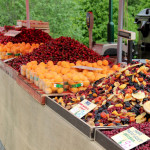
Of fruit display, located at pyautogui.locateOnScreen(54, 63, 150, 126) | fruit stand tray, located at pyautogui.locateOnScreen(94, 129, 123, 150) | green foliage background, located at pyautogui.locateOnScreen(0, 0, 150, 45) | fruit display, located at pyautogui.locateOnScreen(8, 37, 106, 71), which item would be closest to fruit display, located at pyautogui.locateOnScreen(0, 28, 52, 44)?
fruit display, located at pyautogui.locateOnScreen(8, 37, 106, 71)

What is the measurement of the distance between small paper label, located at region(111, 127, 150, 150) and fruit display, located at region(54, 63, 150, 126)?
0.63 feet

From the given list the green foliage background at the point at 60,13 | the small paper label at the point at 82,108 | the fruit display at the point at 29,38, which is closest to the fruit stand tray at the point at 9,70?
the fruit display at the point at 29,38

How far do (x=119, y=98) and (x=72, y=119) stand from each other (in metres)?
0.35

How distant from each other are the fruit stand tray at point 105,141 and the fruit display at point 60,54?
194 cm

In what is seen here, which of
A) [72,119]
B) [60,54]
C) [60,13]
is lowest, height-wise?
[72,119]

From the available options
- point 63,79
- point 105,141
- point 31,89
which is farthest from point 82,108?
point 31,89

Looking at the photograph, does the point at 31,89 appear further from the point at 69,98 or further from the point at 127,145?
the point at 127,145

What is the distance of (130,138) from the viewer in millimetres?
1488

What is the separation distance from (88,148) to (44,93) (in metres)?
0.95

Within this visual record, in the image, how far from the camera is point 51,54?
3.56 meters

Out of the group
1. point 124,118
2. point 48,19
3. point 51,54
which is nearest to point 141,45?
point 51,54

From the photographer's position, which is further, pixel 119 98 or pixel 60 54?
pixel 60 54

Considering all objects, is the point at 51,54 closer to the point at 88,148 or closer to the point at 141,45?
the point at 88,148

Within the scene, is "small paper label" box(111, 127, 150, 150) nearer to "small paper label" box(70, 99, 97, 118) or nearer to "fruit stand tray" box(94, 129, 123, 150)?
"fruit stand tray" box(94, 129, 123, 150)
